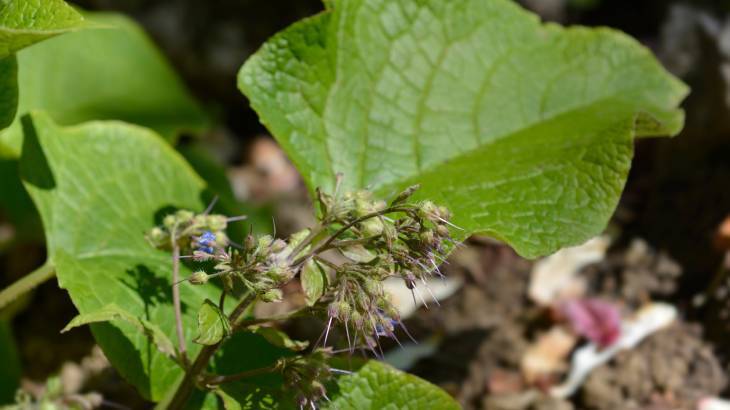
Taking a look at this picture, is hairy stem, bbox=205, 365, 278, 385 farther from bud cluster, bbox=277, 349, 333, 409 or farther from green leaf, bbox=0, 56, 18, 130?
green leaf, bbox=0, 56, 18, 130

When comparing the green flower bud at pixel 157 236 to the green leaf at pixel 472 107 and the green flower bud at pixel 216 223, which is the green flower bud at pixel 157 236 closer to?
the green flower bud at pixel 216 223

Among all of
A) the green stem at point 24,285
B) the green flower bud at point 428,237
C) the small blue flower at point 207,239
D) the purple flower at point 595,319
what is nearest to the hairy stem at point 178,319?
the small blue flower at point 207,239

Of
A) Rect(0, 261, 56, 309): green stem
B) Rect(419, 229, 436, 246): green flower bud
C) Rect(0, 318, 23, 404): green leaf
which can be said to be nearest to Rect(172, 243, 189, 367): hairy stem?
Rect(0, 261, 56, 309): green stem

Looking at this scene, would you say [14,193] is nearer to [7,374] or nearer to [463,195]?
[7,374]

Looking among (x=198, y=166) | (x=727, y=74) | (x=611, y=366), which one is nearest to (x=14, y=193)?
(x=198, y=166)

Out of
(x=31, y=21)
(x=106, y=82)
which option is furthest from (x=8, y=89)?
(x=106, y=82)

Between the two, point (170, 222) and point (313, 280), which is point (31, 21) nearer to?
point (170, 222)
